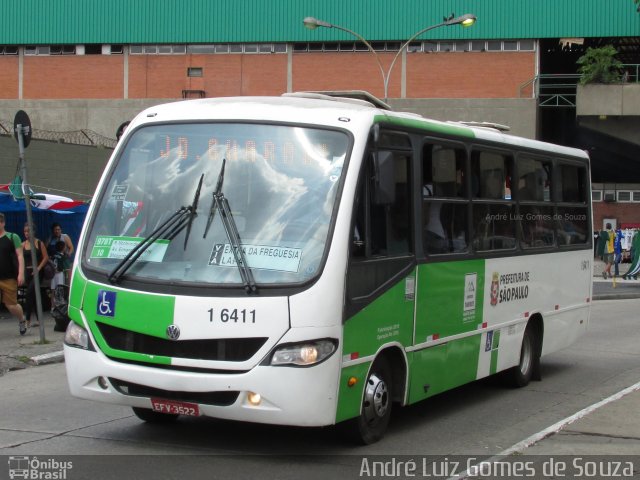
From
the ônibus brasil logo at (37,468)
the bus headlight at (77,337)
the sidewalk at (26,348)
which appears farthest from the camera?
the sidewalk at (26,348)

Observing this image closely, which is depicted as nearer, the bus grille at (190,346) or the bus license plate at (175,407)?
the bus grille at (190,346)

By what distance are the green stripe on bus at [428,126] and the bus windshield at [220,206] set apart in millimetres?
674

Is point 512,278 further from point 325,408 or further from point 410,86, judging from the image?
point 410,86

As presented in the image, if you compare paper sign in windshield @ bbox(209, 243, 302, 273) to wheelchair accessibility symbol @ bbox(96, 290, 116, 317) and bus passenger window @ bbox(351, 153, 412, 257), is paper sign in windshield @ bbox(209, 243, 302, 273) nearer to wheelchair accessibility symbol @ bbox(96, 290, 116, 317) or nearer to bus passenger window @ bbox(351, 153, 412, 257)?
bus passenger window @ bbox(351, 153, 412, 257)

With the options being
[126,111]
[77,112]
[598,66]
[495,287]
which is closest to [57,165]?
[495,287]

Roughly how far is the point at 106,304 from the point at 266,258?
1267 millimetres

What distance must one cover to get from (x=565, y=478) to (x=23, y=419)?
15.6 ft

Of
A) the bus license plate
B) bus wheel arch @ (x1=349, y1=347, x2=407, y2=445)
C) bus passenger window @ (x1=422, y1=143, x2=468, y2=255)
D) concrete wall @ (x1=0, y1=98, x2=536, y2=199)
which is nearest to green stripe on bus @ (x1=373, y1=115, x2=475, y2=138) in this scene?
bus passenger window @ (x1=422, y1=143, x2=468, y2=255)

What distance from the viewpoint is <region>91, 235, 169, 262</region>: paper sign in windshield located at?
273 inches

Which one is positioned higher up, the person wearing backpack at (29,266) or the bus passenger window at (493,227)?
the bus passenger window at (493,227)

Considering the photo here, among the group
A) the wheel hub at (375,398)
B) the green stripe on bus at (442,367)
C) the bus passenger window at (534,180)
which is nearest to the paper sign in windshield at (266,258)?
the wheel hub at (375,398)

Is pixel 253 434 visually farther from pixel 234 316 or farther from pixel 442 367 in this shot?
pixel 442 367

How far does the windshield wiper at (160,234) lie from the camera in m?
6.93

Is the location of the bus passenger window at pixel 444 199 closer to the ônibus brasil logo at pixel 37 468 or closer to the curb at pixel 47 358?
the ônibus brasil logo at pixel 37 468
